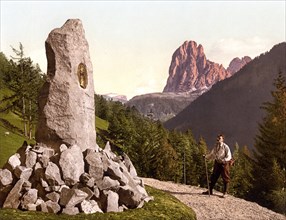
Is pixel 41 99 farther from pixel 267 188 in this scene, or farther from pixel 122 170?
pixel 267 188

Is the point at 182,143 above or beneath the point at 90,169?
above

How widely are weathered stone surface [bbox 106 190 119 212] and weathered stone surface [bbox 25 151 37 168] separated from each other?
2.77 m

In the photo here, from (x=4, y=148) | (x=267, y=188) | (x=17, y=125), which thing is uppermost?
(x=17, y=125)

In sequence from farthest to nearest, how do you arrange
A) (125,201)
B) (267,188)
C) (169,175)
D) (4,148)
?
(169,175) → (4,148) → (267,188) → (125,201)

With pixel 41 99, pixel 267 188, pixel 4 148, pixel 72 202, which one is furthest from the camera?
pixel 4 148

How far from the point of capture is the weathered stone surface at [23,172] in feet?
41.4

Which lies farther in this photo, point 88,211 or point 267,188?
point 267,188

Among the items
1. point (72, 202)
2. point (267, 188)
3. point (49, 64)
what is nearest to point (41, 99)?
point (49, 64)

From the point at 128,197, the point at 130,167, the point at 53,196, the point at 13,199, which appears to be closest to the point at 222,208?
the point at 130,167

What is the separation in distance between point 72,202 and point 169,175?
43592 mm

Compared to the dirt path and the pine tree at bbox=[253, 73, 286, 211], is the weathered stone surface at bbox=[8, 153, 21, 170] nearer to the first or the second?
the dirt path

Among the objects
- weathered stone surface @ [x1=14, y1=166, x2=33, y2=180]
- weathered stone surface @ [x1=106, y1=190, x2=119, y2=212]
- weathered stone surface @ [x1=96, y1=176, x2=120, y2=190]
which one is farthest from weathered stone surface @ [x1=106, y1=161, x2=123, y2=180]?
weathered stone surface @ [x1=14, y1=166, x2=33, y2=180]

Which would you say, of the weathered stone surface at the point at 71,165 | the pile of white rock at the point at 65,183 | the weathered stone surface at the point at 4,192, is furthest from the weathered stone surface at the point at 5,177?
the weathered stone surface at the point at 71,165

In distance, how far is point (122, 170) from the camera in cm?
1433
